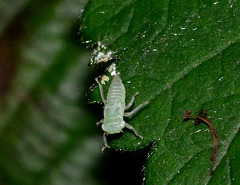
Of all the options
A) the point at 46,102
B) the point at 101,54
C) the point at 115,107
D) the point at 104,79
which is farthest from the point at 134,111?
the point at 46,102

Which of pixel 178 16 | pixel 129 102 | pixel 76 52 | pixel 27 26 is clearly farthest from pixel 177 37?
pixel 27 26

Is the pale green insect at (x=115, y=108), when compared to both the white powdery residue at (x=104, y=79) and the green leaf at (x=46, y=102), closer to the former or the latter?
the white powdery residue at (x=104, y=79)

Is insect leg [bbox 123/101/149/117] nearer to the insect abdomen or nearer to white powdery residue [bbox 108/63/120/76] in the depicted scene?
the insect abdomen

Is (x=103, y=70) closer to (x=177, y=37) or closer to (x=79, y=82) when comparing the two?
(x=177, y=37)

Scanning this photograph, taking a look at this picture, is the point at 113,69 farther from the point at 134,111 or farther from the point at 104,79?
the point at 134,111

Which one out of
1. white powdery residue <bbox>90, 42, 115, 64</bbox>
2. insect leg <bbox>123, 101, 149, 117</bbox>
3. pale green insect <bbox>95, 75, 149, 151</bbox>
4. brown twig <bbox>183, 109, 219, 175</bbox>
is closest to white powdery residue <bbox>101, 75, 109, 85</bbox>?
pale green insect <bbox>95, 75, 149, 151</bbox>

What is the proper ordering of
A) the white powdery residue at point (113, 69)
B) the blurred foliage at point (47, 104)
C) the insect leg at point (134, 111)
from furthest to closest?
the blurred foliage at point (47, 104), the white powdery residue at point (113, 69), the insect leg at point (134, 111)

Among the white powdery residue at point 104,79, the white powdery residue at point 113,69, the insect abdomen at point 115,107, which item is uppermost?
the white powdery residue at point 113,69

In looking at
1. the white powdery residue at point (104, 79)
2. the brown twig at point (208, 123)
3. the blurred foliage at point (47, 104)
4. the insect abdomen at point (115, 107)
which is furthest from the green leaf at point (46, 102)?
the brown twig at point (208, 123)
